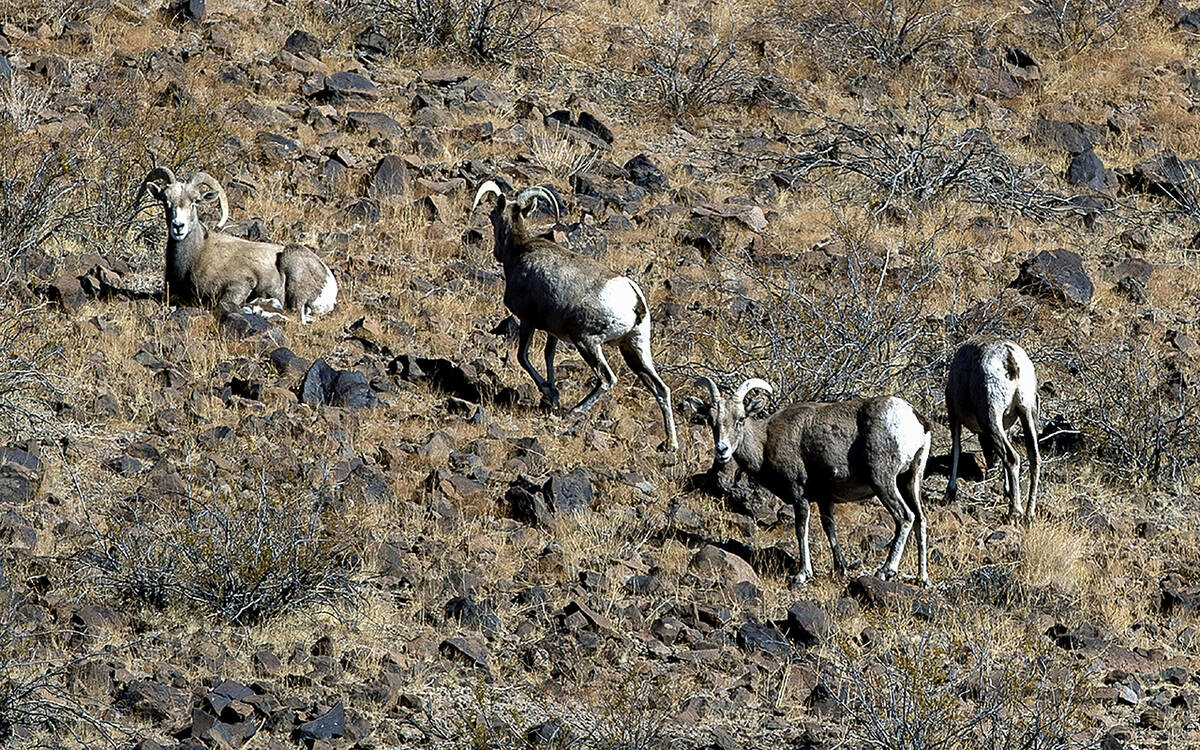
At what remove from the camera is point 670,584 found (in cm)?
912

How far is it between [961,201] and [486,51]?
533cm

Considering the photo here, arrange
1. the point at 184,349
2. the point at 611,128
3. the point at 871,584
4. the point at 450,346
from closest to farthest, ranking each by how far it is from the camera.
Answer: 1. the point at 871,584
2. the point at 184,349
3. the point at 450,346
4. the point at 611,128

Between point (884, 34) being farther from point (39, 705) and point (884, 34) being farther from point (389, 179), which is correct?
point (39, 705)

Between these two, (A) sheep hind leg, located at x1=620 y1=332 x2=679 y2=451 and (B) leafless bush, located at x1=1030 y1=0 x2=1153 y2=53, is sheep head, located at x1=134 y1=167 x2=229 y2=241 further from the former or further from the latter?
(B) leafless bush, located at x1=1030 y1=0 x2=1153 y2=53

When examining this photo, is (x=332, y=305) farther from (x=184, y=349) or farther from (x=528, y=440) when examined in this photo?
(x=528, y=440)

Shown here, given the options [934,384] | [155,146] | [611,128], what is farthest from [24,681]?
[611,128]

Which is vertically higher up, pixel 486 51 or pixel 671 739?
pixel 671 739

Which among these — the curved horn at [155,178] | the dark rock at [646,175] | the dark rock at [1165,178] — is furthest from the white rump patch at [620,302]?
the dark rock at [1165,178]

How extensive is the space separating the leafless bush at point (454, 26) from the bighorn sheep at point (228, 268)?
5.84 meters

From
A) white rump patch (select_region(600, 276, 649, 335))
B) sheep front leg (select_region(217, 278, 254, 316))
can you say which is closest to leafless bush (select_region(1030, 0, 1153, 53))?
white rump patch (select_region(600, 276, 649, 335))

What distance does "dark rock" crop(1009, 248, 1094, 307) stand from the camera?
14164 millimetres

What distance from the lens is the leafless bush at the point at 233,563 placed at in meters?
8.27

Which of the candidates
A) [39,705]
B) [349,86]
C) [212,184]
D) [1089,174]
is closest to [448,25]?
[349,86]

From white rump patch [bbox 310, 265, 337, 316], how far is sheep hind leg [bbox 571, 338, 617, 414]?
2.33 m
